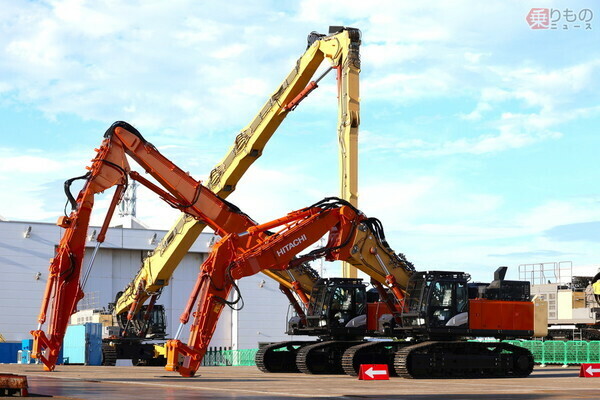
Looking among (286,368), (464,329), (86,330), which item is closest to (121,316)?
(86,330)

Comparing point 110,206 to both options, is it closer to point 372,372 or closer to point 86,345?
point 372,372

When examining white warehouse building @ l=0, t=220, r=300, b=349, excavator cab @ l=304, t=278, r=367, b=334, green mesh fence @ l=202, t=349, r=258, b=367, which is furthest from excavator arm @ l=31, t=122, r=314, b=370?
white warehouse building @ l=0, t=220, r=300, b=349

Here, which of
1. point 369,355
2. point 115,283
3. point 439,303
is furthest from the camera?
point 115,283

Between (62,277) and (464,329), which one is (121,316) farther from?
(464,329)

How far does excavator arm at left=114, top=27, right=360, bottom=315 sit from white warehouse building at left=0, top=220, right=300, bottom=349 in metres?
24.3

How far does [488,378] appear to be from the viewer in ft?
111

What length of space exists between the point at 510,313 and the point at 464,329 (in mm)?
2483

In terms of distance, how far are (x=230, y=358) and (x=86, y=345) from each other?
1265 centimetres

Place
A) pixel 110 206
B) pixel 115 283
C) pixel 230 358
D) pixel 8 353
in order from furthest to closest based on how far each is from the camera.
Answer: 1. pixel 115 283
2. pixel 230 358
3. pixel 8 353
4. pixel 110 206

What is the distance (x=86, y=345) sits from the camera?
53125 mm

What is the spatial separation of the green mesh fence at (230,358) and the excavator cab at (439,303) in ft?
92.7

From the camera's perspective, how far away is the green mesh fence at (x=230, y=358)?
61.1 meters

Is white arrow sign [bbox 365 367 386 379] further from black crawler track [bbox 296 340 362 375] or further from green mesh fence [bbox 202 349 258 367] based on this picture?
green mesh fence [bbox 202 349 258 367]

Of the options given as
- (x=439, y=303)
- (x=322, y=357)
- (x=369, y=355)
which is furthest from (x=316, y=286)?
(x=439, y=303)
